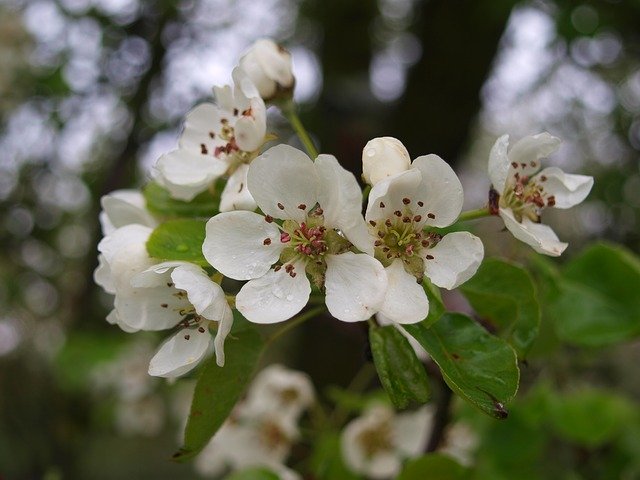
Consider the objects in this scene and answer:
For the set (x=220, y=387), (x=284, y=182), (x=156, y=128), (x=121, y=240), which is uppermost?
(x=284, y=182)

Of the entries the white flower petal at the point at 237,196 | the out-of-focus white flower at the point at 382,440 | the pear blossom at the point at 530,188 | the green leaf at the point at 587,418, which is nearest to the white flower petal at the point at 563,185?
the pear blossom at the point at 530,188

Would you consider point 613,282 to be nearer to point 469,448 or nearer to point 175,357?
point 469,448

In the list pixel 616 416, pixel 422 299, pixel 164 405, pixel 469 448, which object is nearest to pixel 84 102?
Answer: pixel 164 405

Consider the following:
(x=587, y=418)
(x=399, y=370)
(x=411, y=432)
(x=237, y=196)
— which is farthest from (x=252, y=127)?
(x=587, y=418)

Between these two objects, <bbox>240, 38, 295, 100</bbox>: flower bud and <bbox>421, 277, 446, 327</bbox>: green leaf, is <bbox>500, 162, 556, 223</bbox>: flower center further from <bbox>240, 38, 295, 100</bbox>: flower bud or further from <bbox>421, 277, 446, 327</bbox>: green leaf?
<bbox>240, 38, 295, 100</bbox>: flower bud

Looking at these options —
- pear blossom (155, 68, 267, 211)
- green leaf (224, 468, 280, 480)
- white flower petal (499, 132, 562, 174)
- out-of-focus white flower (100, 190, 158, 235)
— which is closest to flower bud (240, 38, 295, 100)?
pear blossom (155, 68, 267, 211)

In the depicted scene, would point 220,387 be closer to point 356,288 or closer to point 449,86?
point 356,288

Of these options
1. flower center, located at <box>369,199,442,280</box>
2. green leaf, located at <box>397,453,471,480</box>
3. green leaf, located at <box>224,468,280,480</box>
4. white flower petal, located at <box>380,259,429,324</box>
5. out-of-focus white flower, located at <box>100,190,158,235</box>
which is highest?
flower center, located at <box>369,199,442,280</box>
